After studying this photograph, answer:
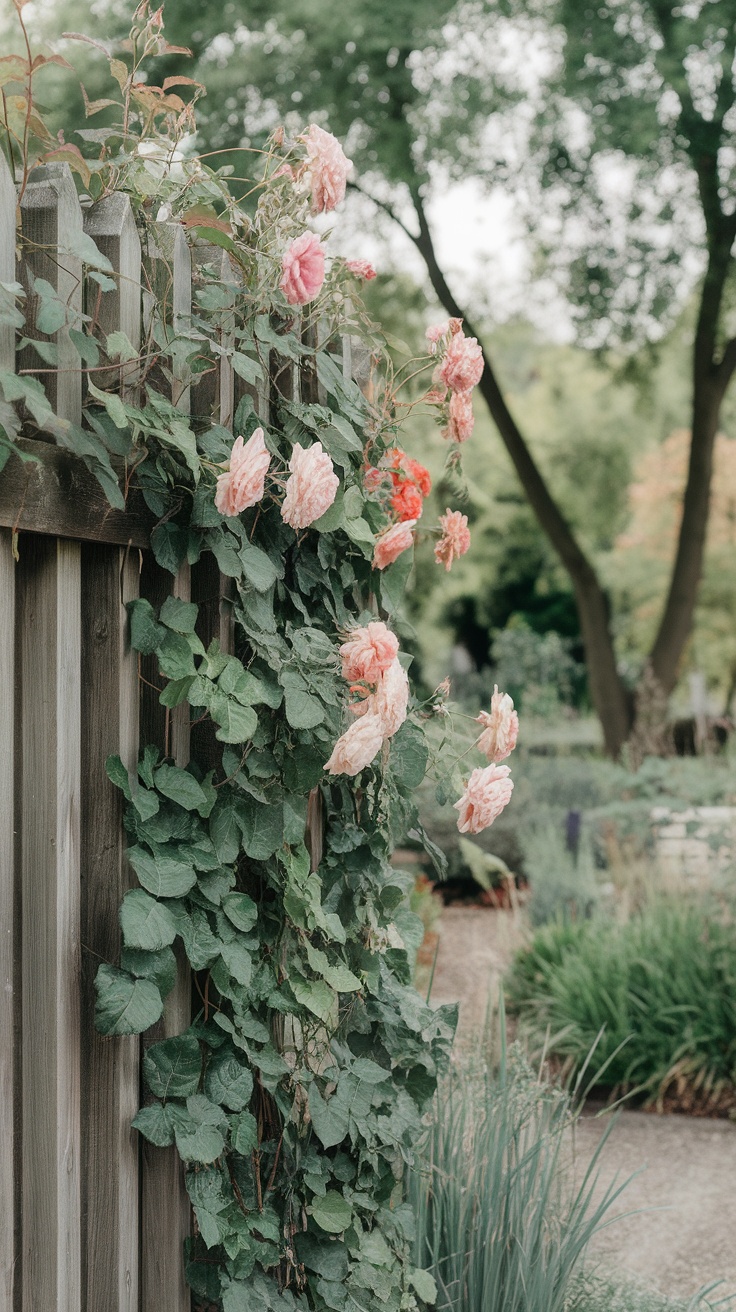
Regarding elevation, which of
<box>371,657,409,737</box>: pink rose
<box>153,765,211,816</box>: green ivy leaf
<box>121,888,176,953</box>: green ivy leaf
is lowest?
<box>121,888,176,953</box>: green ivy leaf

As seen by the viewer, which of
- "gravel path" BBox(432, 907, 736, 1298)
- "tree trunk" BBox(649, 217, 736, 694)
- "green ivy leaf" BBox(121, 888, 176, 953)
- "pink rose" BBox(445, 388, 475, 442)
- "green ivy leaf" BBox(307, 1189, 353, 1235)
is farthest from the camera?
"tree trunk" BBox(649, 217, 736, 694)

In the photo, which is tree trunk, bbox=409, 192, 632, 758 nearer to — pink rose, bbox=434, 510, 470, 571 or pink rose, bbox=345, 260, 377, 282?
pink rose, bbox=434, 510, 470, 571

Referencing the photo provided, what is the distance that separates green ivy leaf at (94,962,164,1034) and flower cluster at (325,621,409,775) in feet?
1.44

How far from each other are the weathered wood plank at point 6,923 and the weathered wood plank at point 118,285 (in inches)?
13.0

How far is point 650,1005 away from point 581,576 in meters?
6.55

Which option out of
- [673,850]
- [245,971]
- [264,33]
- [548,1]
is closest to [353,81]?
[264,33]

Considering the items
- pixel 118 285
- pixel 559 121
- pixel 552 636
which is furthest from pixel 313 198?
pixel 552 636

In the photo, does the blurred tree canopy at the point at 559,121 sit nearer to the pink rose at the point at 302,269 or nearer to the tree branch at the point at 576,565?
the tree branch at the point at 576,565

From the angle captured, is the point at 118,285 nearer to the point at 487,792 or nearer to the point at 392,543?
the point at 392,543

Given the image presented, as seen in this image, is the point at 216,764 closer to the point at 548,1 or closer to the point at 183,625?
the point at 183,625

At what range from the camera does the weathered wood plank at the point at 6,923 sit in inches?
59.6

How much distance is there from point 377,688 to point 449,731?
1.45 feet

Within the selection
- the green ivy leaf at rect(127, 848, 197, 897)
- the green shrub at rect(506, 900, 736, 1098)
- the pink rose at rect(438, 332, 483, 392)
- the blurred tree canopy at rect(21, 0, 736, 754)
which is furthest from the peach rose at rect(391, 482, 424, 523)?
the blurred tree canopy at rect(21, 0, 736, 754)

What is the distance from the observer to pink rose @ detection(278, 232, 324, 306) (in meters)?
1.75
